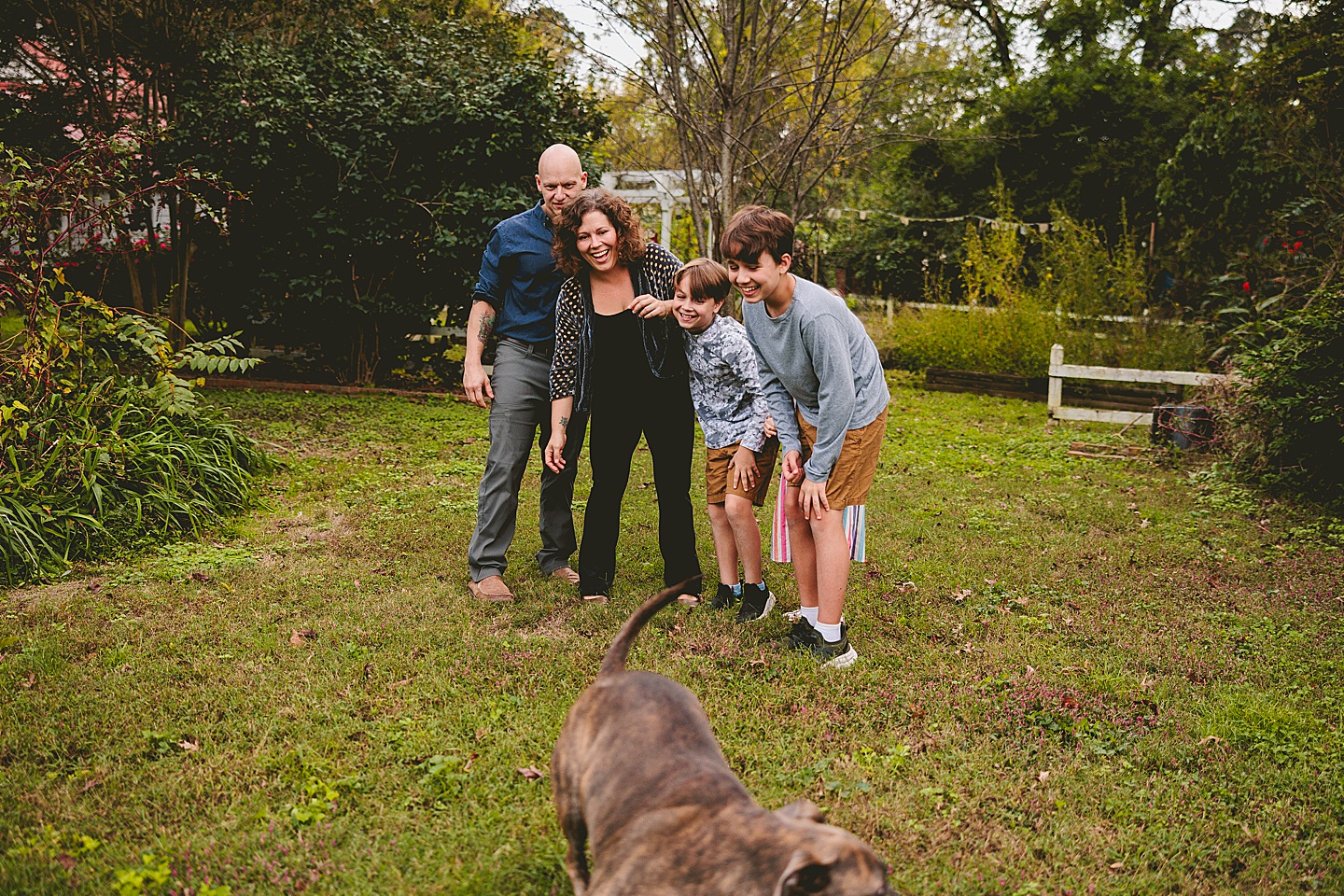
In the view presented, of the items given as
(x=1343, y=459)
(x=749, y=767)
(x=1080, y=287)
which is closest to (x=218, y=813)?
(x=749, y=767)

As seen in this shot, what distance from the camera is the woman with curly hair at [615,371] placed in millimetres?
4801

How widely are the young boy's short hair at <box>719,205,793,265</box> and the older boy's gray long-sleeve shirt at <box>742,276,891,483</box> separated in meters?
0.23

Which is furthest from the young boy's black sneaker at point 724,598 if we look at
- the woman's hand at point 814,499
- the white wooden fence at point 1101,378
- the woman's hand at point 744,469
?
the white wooden fence at point 1101,378

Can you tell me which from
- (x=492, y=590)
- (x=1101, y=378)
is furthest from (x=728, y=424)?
(x=1101, y=378)

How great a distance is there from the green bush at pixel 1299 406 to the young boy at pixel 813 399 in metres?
4.94

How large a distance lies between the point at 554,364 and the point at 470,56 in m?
8.52

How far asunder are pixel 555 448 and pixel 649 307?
0.95 m

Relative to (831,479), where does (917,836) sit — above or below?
below

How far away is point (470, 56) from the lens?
1218cm

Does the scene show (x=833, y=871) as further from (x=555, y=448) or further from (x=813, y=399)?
(x=555, y=448)

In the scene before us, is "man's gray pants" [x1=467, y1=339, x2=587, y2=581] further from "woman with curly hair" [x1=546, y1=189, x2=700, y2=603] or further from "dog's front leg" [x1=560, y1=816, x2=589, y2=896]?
"dog's front leg" [x1=560, y1=816, x2=589, y2=896]

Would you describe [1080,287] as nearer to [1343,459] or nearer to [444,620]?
[1343,459]

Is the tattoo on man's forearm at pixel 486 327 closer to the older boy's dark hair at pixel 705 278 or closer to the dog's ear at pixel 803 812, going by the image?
the older boy's dark hair at pixel 705 278

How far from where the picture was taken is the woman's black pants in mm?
5051
